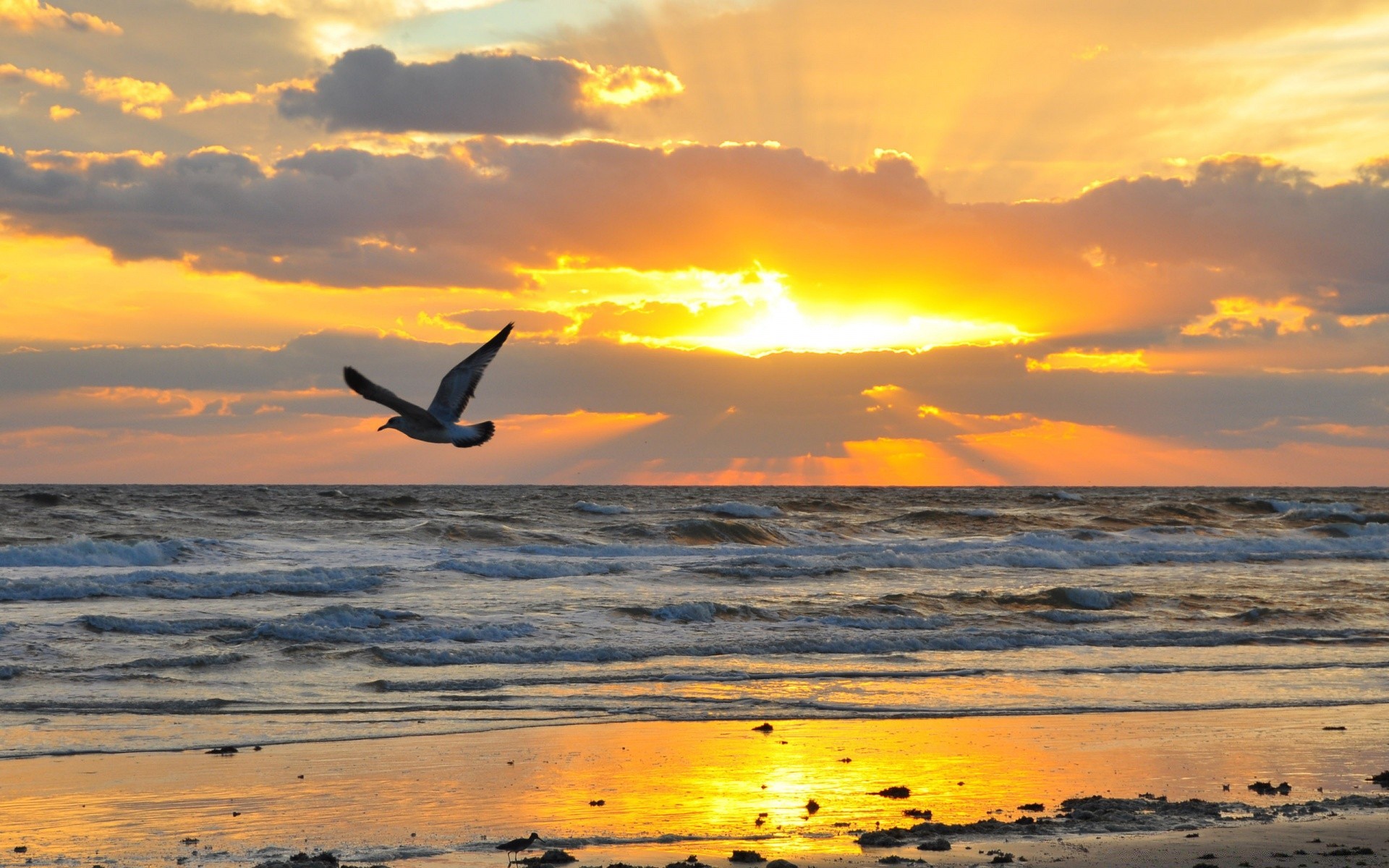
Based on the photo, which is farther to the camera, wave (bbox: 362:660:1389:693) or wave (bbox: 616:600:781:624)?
wave (bbox: 616:600:781:624)

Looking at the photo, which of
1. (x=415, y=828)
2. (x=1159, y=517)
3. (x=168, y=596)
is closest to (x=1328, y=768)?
(x=415, y=828)

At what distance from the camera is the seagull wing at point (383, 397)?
11.7 metres

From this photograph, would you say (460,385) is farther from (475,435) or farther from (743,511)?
(743,511)

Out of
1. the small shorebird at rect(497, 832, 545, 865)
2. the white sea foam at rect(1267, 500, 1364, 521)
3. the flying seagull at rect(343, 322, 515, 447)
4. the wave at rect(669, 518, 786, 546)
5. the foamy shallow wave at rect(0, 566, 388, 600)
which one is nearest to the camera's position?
the small shorebird at rect(497, 832, 545, 865)

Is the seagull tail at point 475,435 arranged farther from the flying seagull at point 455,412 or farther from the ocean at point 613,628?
the ocean at point 613,628

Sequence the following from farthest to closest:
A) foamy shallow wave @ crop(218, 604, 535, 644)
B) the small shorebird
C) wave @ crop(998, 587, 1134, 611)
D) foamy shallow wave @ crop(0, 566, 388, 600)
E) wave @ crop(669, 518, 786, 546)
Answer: wave @ crop(669, 518, 786, 546) → wave @ crop(998, 587, 1134, 611) → foamy shallow wave @ crop(0, 566, 388, 600) → foamy shallow wave @ crop(218, 604, 535, 644) → the small shorebird

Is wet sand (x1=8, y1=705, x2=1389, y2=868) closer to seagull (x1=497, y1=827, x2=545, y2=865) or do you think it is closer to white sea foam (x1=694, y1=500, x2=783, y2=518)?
seagull (x1=497, y1=827, x2=545, y2=865)

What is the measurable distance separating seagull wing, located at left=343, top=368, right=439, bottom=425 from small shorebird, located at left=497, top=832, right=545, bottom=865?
4.64m

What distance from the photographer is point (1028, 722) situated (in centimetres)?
1323

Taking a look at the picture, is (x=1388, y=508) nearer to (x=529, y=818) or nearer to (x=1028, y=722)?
(x=1028, y=722)

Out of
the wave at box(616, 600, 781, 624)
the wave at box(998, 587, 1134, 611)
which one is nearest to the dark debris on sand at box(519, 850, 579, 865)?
the wave at box(616, 600, 781, 624)

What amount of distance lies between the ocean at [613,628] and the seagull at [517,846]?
Result: 384 centimetres

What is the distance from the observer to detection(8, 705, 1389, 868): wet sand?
8.80 meters

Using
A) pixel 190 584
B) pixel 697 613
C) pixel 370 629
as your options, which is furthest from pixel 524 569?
pixel 370 629
